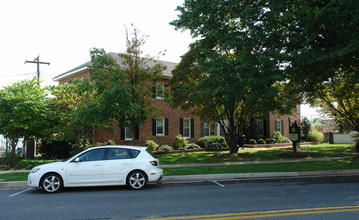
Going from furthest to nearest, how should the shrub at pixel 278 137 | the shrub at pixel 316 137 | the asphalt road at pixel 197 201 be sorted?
→ the shrub at pixel 316 137, the shrub at pixel 278 137, the asphalt road at pixel 197 201

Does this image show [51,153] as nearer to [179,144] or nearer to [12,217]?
[179,144]

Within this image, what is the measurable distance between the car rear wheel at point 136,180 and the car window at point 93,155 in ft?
3.67

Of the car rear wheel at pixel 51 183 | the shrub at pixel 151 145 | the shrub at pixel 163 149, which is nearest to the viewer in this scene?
the car rear wheel at pixel 51 183

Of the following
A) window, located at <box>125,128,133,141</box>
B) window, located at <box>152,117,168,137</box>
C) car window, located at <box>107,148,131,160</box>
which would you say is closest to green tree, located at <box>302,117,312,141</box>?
window, located at <box>152,117,168,137</box>

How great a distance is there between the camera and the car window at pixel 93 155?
9179 millimetres

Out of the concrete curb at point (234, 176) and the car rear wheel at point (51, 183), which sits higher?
the car rear wheel at point (51, 183)

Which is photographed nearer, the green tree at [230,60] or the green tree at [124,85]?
the green tree at [230,60]

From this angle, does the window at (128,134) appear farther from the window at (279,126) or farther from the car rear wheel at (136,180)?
the window at (279,126)

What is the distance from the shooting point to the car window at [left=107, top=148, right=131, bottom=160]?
9266 millimetres

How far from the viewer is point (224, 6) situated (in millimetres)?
13188

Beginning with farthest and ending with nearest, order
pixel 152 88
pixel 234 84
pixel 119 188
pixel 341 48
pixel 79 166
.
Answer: pixel 152 88 < pixel 234 84 < pixel 341 48 < pixel 119 188 < pixel 79 166

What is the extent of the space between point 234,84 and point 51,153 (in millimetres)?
13913

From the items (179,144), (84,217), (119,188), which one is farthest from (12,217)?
(179,144)

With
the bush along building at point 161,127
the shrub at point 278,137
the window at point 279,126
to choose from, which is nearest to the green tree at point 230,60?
the bush along building at point 161,127
